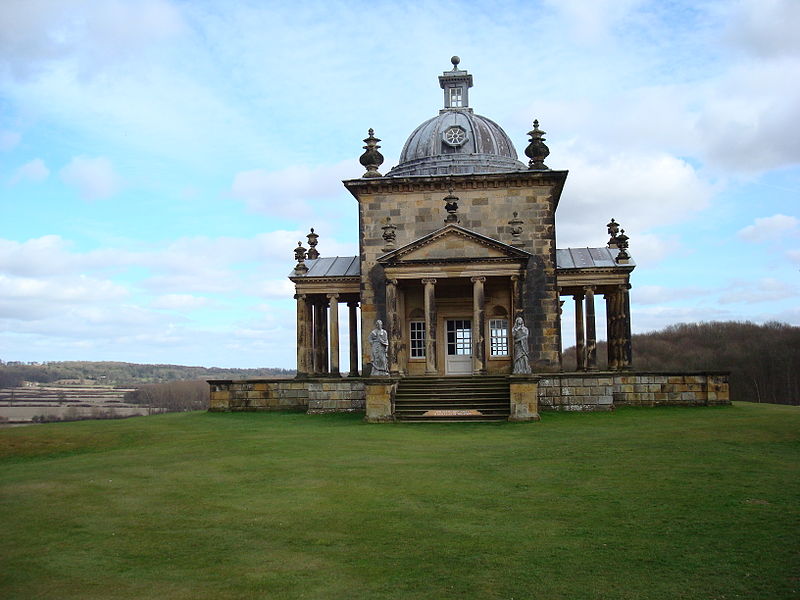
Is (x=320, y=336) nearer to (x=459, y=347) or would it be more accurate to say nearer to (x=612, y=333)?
(x=459, y=347)

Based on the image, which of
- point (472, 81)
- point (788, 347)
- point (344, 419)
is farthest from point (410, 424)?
point (788, 347)

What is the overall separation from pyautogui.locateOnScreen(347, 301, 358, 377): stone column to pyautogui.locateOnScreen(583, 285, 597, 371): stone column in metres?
11.3

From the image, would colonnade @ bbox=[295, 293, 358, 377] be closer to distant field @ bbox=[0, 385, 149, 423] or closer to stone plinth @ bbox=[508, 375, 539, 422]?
stone plinth @ bbox=[508, 375, 539, 422]

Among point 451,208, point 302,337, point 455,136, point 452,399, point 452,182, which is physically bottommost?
point 452,399

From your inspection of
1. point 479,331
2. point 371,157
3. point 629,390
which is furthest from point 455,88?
point 629,390

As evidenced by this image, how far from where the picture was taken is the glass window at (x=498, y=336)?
105ft

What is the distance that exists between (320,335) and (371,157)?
9.44 m

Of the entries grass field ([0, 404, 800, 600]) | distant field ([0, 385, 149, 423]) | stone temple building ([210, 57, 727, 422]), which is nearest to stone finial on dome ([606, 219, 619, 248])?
stone temple building ([210, 57, 727, 422])

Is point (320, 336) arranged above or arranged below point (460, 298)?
below

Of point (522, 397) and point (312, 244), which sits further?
point (312, 244)

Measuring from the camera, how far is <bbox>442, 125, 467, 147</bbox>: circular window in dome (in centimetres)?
3684

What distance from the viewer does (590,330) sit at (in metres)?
36.9

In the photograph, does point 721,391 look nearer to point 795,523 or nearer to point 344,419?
point 344,419

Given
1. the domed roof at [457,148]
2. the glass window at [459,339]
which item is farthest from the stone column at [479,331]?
the domed roof at [457,148]
